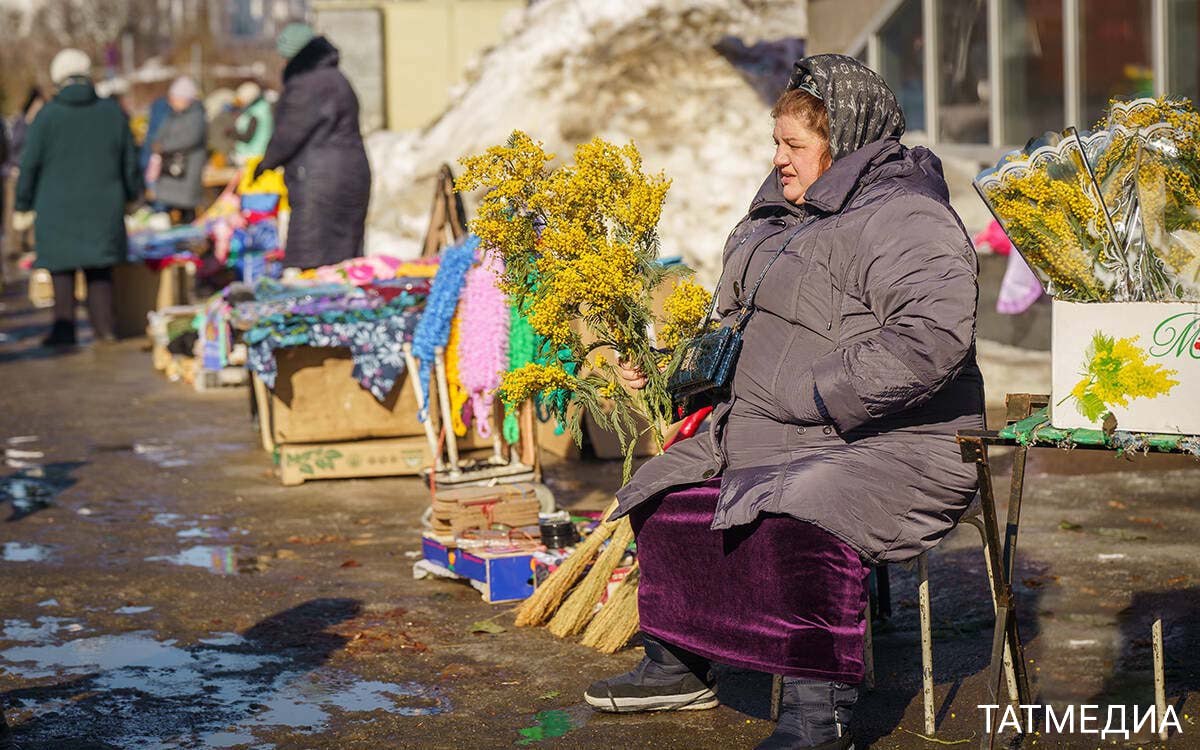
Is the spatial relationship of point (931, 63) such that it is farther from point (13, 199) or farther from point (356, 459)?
point (13, 199)

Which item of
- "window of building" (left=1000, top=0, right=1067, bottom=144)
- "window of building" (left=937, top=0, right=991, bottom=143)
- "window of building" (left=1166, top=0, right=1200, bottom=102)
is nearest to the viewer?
"window of building" (left=1166, top=0, right=1200, bottom=102)

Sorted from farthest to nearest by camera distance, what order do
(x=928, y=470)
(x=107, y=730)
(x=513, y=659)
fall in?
(x=513, y=659)
(x=107, y=730)
(x=928, y=470)

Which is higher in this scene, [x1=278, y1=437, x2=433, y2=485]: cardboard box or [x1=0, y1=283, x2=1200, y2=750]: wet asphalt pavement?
[x1=278, y1=437, x2=433, y2=485]: cardboard box

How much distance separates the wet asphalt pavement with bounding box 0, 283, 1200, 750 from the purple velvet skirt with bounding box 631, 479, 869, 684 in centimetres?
33

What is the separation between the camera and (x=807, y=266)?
4141 mm

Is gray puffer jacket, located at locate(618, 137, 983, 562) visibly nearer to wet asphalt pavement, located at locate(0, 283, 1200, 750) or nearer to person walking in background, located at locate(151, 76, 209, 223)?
wet asphalt pavement, located at locate(0, 283, 1200, 750)

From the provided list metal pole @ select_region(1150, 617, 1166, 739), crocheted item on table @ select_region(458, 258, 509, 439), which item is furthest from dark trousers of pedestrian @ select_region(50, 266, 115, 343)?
metal pole @ select_region(1150, 617, 1166, 739)

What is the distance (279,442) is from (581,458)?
151 centimetres

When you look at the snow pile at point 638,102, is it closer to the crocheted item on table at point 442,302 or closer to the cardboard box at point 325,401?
the cardboard box at point 325,401

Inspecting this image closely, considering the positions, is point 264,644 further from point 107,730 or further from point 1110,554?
point 1110,554

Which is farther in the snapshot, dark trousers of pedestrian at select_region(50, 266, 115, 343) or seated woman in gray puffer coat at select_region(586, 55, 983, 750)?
dark trousers of pedestrian at select_region(50, 266, 115, 343)

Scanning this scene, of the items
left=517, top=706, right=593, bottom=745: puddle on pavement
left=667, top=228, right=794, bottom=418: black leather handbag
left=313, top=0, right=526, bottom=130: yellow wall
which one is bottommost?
left=517, top=706, right=593, bottom=745: puddle on pavement

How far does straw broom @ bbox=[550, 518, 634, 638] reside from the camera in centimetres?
519

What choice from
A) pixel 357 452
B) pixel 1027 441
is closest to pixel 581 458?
pixel 357 452
